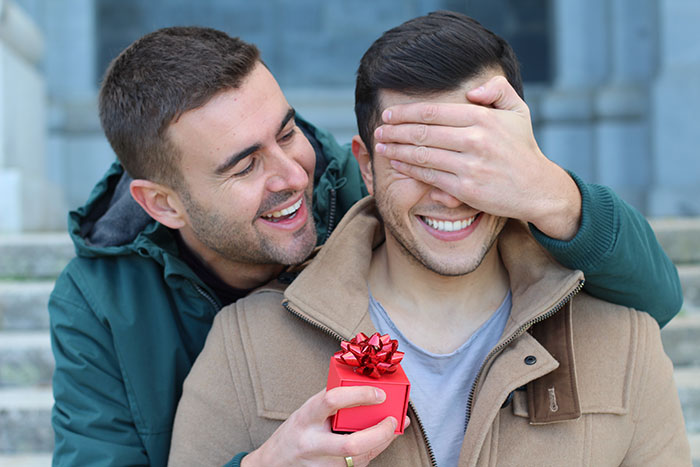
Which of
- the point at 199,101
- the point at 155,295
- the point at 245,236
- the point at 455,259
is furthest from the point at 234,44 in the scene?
the point at 455,259

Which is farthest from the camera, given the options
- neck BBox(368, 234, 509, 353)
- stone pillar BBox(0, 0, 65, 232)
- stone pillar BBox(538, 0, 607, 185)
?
stone pillar BBox(538, 0, 607, 185)

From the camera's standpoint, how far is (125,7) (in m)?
6.21

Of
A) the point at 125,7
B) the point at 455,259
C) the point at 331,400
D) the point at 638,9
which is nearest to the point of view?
the point at 331,400

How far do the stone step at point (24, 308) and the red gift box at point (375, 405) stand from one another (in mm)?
2362

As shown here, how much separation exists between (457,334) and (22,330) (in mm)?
2357

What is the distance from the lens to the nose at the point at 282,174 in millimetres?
2246

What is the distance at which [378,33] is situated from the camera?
6312mm

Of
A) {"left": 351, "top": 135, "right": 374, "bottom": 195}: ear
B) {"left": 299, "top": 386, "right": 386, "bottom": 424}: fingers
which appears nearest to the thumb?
{"left": 351, "top": 135, "right": 374, "bottom": 195}: ear

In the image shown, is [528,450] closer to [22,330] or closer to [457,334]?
[457,334]

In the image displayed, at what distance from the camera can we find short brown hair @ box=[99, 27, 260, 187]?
86.7 inches

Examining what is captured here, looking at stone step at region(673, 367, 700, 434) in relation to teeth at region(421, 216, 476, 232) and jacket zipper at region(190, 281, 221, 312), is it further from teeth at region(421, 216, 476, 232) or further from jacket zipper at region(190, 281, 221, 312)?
jacket zipper at region(190, 281, 221, 312)

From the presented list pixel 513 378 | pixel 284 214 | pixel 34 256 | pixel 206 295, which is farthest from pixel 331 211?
pixel 34 256

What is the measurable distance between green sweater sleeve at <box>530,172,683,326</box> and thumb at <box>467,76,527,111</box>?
0.26 m

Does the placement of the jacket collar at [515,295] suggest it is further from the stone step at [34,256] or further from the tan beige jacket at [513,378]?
the stone step at [34,256]
